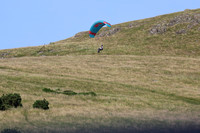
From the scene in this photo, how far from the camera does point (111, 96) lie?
3481 cm

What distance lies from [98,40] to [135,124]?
8877 cm

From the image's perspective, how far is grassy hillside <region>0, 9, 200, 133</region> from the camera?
2045 centimetres

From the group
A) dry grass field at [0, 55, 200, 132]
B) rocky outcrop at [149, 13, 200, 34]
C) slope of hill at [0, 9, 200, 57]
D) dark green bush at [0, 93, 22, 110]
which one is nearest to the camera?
dry grass field at [0, 55, 200, 132]

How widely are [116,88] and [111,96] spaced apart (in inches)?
227

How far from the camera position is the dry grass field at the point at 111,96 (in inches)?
802

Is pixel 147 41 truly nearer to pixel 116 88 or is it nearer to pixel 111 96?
pixel 116 88

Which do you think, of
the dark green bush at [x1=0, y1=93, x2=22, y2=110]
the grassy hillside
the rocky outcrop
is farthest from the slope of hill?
the dark green bush at [x1=0, y1=93, x2=22, y2=110]

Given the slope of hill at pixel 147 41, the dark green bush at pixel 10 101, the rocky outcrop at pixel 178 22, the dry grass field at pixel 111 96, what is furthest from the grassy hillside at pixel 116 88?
the rocky outcrop at pixel 178 22

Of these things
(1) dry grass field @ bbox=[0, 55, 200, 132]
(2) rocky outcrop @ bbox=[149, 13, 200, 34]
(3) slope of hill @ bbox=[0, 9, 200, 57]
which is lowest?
(1) dry grass field @ bbox=[0, 55, 200, 132]

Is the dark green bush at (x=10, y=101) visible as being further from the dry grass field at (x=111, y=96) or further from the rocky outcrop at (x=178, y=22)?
the rocky outcrop at (x=178, y=22)

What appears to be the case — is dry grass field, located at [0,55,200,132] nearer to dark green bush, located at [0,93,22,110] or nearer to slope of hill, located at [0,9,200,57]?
dark green bush, located at [0,93,22,110]

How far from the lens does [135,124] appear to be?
20.4 metres

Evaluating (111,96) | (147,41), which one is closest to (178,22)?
(147,41)

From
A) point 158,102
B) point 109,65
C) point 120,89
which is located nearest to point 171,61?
point 109,65
